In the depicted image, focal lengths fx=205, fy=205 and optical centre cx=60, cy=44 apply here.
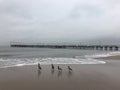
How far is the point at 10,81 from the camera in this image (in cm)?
1352

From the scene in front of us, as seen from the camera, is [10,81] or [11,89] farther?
[10,81]

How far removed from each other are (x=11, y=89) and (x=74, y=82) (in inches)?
162

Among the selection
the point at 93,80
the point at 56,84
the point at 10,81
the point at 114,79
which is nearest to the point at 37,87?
the point at 56,84

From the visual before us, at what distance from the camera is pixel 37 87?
12.0 m

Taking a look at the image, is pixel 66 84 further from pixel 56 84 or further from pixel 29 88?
pixel 29 88

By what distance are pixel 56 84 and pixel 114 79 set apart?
433 cm

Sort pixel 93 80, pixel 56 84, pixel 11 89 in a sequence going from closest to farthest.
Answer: pixel 11 89
pixel 56 84
pixel 93 80

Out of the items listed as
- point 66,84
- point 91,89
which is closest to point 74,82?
point 66,84

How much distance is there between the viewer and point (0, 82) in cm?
1320

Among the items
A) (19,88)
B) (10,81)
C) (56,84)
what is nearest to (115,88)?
(56,84)

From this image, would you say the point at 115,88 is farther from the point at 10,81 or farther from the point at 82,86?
the point at 10,81

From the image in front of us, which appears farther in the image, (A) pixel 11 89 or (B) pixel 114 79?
(B) pixel 114 79

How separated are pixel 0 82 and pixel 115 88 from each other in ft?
23.5

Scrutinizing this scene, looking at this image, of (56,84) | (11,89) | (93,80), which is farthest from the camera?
(93,80)
